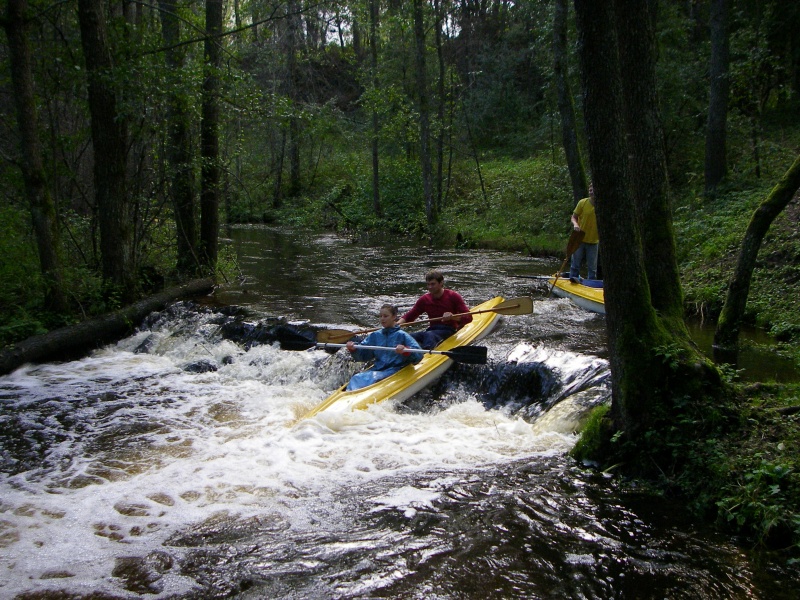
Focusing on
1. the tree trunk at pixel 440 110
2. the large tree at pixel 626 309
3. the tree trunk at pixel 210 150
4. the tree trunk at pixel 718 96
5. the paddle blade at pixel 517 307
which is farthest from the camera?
the tree trunk at pixel 440 110

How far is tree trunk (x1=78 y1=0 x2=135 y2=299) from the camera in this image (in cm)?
877

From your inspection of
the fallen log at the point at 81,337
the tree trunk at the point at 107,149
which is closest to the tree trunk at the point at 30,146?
the fallen log at the point at 81,337

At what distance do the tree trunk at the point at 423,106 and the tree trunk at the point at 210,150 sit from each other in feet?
24.8

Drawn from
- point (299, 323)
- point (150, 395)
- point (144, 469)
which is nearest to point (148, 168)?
point (299, 323)

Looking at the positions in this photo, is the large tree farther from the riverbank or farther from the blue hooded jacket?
the blue hooded jacket

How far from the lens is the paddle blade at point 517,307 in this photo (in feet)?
26.1

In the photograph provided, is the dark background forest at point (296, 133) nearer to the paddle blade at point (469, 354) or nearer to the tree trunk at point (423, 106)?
the tree trunk at point (423, 106)

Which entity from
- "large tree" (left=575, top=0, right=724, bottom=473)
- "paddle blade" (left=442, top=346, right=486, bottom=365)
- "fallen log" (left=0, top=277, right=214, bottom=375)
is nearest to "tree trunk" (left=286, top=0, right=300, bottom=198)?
"fallen log" (left=0, top=277, right=214, bottom=375)

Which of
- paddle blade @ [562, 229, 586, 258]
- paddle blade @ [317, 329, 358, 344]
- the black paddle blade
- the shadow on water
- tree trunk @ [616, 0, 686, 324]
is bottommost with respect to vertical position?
the shadow on water

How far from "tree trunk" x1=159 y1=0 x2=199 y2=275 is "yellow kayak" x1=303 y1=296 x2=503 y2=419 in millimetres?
5150

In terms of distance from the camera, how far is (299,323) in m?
9.26

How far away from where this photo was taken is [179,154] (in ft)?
36.6

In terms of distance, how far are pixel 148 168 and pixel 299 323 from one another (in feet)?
11.7

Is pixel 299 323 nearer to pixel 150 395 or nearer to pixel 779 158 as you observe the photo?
pixel 150 395
